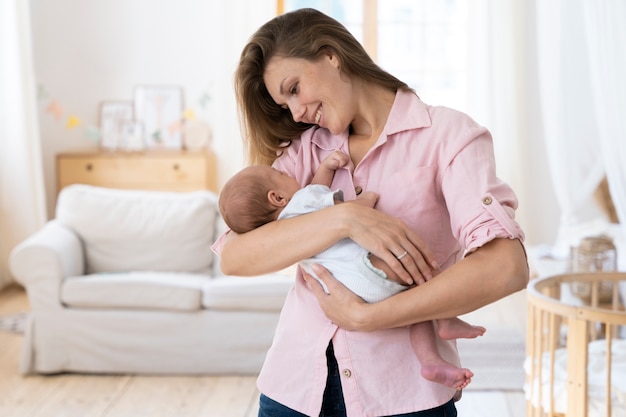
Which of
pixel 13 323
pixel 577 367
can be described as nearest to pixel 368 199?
pixel 577 367

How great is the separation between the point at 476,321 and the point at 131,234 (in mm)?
1949

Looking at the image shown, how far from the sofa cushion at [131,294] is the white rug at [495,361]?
1351mm

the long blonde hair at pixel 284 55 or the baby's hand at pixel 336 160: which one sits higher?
the long blonde hair at pixel 284 55

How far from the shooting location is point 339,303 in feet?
4.82

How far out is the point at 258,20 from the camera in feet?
21.5

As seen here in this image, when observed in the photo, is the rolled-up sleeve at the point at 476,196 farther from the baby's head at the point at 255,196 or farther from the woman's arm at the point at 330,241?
the baby's head at the point at 255,196

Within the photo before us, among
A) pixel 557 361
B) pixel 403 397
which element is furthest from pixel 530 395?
pixel 403 397

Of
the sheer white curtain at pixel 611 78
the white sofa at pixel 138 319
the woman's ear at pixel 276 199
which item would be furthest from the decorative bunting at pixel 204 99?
the woman's ear at pixel 276 199

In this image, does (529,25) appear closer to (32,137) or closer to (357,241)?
(32,137)

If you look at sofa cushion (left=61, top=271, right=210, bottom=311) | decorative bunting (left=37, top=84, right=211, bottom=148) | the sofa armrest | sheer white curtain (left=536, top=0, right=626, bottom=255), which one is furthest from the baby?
decorative bunting (left=37, top=84, right=211, bottom=148)

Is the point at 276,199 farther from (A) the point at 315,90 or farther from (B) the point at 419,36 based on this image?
(B) the point at 419,36

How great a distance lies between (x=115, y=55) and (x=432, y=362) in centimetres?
581

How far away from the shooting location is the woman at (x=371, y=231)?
54.2 inches

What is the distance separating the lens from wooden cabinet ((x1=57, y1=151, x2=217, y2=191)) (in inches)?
250
